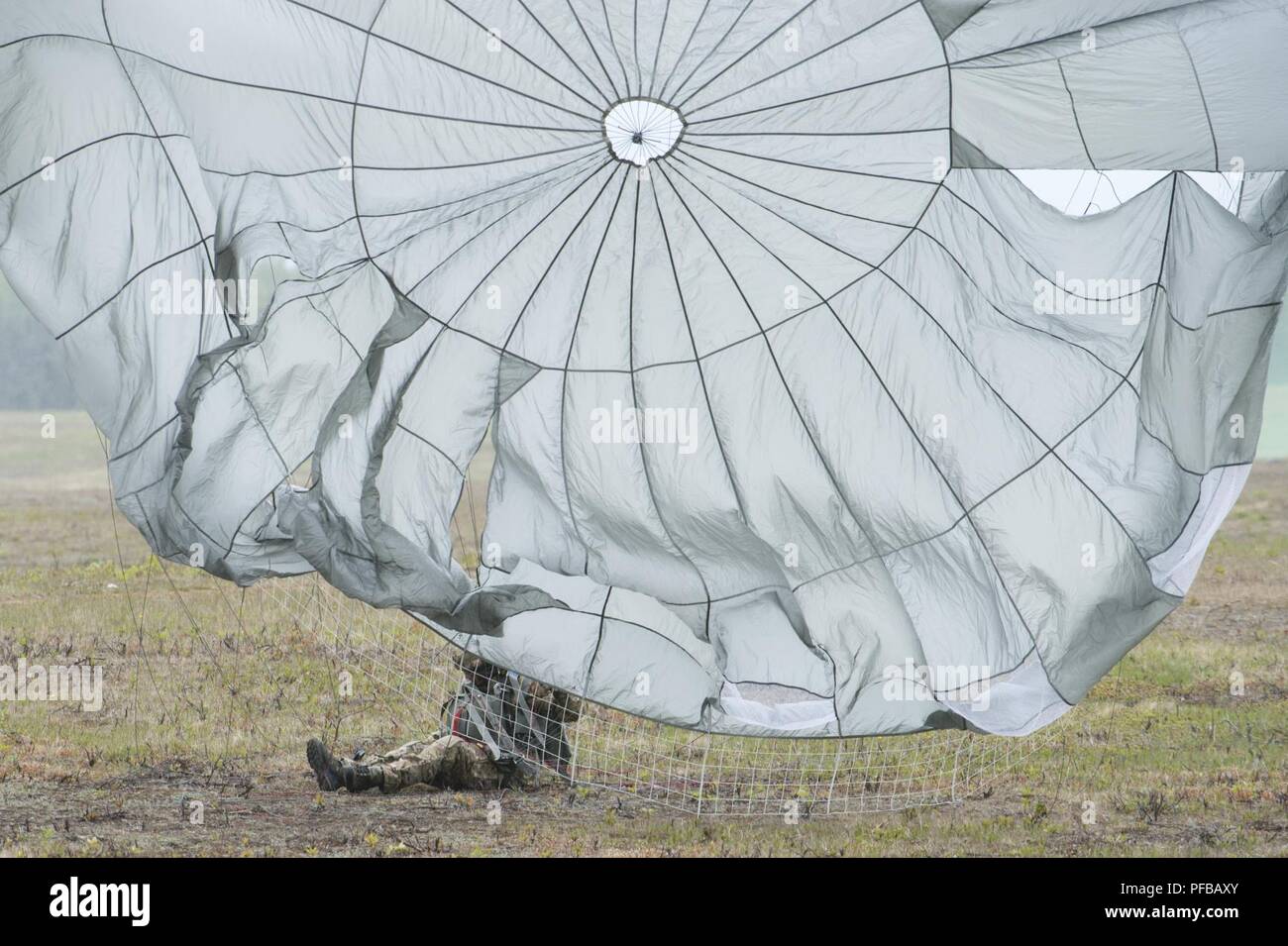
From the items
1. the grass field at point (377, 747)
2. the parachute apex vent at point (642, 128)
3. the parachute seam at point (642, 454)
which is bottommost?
the grass field at point (377, 747)

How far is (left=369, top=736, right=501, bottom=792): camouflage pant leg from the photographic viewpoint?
7762 millimetres

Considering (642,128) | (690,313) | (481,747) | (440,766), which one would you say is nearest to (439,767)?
(440,766)

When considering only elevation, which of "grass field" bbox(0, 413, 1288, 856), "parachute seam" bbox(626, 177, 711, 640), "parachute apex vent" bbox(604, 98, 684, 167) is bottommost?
"grass field" bbox(0, 413, 1288, 856)

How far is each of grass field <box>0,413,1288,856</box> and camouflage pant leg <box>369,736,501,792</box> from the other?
93 millimetres

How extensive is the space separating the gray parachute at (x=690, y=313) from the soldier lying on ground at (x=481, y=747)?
1.19 ft

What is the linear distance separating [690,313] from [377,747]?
10.2 feet

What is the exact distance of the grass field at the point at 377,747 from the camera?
725 centimetres

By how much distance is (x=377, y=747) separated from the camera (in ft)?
28.9

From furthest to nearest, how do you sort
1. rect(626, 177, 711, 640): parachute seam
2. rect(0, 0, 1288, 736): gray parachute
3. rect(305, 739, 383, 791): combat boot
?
1. rect(626, 177, 711, 640): parachute seam
2. rect(305, 739, 383, 791): combat boot
3. rect(0, 0, 1288, 736): gray parachute

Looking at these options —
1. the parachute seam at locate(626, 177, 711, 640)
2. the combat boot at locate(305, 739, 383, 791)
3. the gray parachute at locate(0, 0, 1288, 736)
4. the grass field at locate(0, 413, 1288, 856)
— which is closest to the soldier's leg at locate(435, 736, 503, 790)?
the grass field at locate(0, 413, 1288, 856)

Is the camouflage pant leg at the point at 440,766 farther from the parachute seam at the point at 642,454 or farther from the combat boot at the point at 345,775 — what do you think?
the parachute seam at the point at 642,454

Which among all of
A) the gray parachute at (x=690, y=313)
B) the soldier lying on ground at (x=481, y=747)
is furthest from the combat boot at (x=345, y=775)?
the gray parachute at (x=690, y=313)

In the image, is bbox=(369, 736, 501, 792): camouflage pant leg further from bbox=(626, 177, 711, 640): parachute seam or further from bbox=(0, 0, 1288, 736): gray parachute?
bbox=(626, 177, 711, 640): parachute seam
